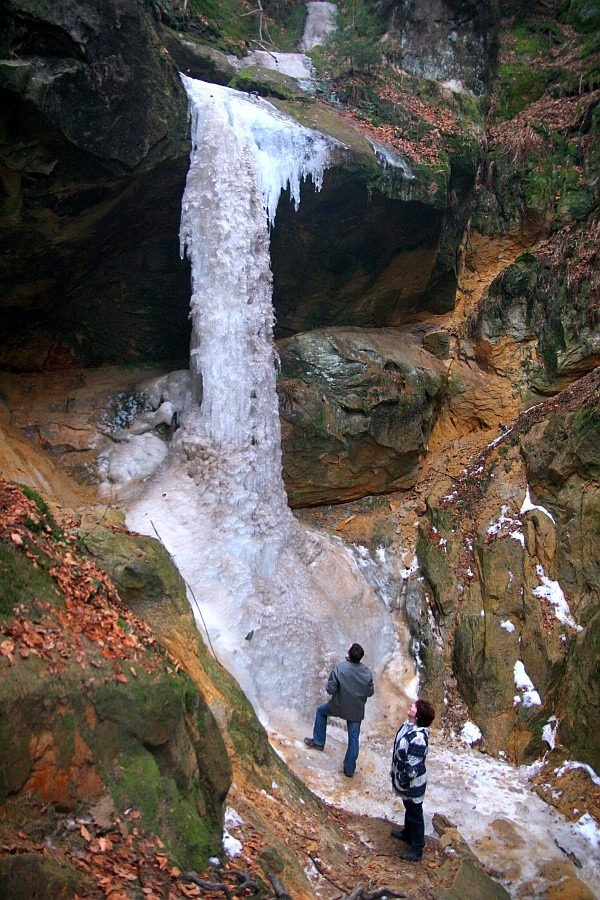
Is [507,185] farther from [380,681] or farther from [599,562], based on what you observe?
[380,681]

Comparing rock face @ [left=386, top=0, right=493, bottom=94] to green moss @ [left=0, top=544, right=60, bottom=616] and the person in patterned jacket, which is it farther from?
green moss @ [left=0, top=544, right=60, bottom=616]

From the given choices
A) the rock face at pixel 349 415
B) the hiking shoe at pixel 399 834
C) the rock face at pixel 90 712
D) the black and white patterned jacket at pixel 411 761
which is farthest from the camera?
the rock face at pixel 349 415

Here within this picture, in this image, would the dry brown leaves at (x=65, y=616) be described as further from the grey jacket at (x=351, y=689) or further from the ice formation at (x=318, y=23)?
the ice formation at (x=318, y=23)

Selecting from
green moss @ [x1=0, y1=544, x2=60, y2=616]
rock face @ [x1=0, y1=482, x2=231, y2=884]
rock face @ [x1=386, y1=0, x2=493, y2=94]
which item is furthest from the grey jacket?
rock face @ [x1=386, y1=0, x2=493, y2=94]

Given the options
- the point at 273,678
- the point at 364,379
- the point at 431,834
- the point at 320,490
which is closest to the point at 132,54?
the point at 364,379

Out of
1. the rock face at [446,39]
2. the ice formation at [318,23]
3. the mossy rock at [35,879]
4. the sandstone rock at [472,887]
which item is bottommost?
the sandstone rock at [472,887]

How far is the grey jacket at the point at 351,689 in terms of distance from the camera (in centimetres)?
714

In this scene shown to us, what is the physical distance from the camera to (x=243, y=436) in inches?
412

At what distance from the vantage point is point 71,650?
4211 millimetres

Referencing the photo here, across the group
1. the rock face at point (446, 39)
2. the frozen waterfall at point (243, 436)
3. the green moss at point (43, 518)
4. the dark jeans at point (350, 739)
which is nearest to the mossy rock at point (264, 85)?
the frozen waterfall at point (243, 436)

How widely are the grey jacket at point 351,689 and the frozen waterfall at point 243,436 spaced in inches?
69.8

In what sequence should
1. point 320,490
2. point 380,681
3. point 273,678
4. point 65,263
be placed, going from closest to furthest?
point 273,678 → point 380,681 → point 65,263 → point 320,490

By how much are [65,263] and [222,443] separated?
3.39 metres

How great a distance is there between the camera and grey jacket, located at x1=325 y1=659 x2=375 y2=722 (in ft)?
23.4
